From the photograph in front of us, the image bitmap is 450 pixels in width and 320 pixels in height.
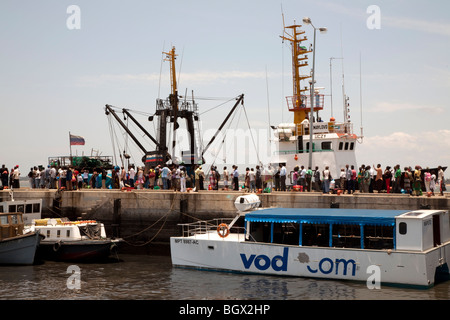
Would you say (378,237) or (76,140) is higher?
(76,140)

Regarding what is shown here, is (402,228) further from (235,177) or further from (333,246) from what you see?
(235,177)

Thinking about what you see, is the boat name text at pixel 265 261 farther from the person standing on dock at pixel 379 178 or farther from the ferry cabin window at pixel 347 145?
the ferry cabin window at pixel 347 145

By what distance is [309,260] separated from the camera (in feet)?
68.7

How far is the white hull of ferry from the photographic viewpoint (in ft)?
63.5

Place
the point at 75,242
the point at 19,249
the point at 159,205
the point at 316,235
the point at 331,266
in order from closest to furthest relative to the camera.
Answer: the point at 331,266 → the point at 316,235 → the point at 19,249 → the point at 75,242 → the point at 159,205

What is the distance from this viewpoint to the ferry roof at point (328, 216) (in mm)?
20016

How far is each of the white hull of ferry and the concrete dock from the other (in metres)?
3.74

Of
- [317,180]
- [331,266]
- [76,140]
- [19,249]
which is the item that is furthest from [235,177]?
[76,140]

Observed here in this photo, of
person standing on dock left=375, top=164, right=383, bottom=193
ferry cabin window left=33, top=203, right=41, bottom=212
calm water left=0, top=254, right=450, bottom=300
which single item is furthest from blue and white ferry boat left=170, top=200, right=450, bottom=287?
ferry cabin window left=33, top=203, right=41, bottom=212

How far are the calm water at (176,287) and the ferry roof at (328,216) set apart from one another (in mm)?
2226

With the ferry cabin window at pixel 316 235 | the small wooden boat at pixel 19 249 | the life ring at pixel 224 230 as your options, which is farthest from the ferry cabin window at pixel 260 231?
the small wooden boat at pixel 19 249

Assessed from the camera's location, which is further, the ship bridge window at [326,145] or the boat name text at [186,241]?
the ship bridge window at [326,145]

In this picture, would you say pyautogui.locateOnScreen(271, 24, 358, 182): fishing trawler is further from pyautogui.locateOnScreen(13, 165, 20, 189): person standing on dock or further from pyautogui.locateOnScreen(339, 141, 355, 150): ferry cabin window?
pyautogui.locateOnScreen(13, 165, 20, 189): person standing on dock

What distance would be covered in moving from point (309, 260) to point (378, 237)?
2847 mm
